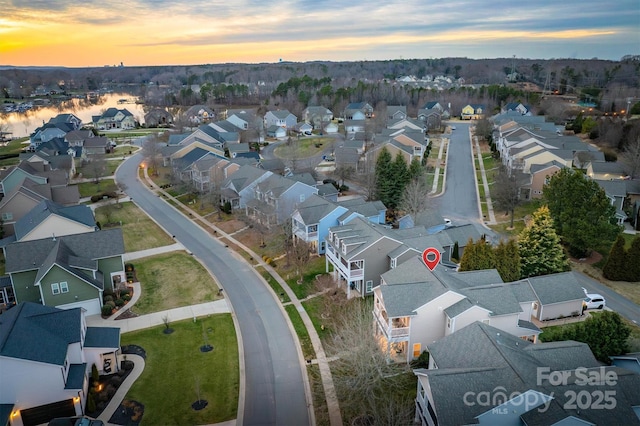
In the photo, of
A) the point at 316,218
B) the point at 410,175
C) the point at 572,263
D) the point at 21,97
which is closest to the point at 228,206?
the point at 316,218

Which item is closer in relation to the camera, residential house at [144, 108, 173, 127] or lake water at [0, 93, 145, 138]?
residential house at [144, 108, 173, 127]

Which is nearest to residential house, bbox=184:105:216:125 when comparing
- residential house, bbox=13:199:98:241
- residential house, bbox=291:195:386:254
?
residential house, bbox=13:199:98:241

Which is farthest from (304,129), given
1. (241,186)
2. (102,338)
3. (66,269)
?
(102,338)

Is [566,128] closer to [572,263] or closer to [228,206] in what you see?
[572,263]

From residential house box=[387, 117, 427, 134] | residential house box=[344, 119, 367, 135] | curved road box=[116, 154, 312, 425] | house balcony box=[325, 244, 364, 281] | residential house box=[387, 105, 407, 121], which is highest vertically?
residential house box=[387, 105, 407, 121]

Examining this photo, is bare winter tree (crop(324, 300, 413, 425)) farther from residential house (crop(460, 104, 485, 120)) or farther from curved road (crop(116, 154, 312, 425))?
residential house (crop(460, 104, 485, 120))

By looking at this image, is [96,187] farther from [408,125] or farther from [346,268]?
[408,125]

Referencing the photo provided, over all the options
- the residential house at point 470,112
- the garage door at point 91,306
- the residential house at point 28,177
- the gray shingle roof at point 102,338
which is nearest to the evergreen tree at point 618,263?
the gray shingle roof at point 102,338
